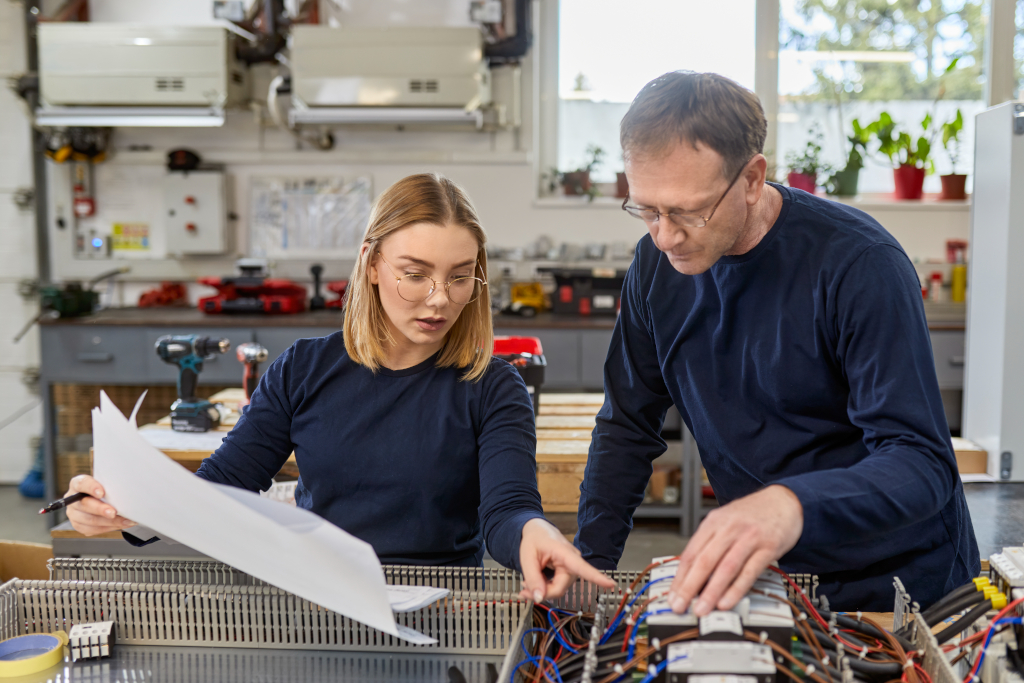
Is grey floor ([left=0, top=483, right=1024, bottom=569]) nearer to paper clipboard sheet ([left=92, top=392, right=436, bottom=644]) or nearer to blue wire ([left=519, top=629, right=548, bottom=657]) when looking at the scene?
blue wire ([left=519, top=629, right=548, bottom=657])

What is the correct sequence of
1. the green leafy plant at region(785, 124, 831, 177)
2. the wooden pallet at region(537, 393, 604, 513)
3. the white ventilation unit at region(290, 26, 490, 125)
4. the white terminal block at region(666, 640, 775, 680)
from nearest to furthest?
the white terminal block at region(666, 640, 775, 680), the wooden pallet at region(537, 393, 604, 513), the white ventilation unit at region(290, 26, 490, 125), the green leafy plant at region(785, 124, 831, 177)

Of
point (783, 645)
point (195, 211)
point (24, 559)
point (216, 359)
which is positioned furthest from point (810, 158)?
point (783, 645)

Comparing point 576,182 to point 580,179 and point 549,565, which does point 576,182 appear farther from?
point 549,565

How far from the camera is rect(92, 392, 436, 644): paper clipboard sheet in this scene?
27.9 inches

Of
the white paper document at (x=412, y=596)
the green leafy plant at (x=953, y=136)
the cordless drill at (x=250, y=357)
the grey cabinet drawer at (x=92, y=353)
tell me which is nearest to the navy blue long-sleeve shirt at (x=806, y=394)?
the white paper document at (x=412, y=596)

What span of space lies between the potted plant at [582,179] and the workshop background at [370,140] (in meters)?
0.01

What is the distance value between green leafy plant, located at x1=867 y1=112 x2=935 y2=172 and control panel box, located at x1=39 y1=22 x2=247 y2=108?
3.10 meters

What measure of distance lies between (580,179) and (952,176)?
1.82 m

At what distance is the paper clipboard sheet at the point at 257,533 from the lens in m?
0.71

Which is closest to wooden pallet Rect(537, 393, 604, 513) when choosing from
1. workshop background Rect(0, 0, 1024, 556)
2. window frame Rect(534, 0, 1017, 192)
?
workshop background Rect(0, 0, 1024, 556)

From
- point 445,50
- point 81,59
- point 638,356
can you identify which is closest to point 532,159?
point 445,50

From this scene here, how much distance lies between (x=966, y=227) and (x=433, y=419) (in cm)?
371

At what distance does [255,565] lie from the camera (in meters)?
0.77

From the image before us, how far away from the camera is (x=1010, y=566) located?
31.9 inches
